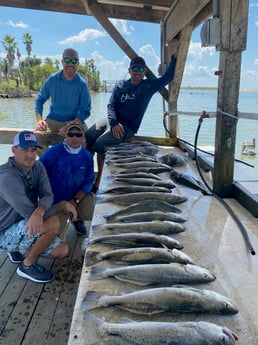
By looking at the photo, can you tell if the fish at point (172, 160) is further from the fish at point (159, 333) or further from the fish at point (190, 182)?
the fish at point (159, 333)

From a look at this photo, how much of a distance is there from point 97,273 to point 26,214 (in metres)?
1.30

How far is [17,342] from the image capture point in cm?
211

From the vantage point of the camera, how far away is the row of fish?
123cm

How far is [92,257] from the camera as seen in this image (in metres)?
1.84

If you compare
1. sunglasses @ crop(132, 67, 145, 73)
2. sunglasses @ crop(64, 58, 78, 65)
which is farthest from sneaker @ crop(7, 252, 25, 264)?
sunglasses @ crop(132, 67, 145, 73)

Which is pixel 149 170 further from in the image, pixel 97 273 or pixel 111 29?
pixel 111 29

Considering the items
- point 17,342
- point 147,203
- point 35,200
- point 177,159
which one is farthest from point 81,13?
point 17,342

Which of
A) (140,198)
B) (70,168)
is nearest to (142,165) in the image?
(70,168)

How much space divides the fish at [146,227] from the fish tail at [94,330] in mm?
820

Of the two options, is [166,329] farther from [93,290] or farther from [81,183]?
[81,183]

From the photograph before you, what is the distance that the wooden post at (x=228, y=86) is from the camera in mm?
2672

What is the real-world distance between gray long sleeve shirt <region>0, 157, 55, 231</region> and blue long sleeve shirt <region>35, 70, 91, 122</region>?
208 cm

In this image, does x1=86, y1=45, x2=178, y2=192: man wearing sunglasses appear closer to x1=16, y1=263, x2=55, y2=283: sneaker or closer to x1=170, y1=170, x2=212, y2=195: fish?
x1=170, y1=170, x2=212, y2=195: fish

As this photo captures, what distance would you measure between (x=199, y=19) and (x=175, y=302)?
13.4 feet
